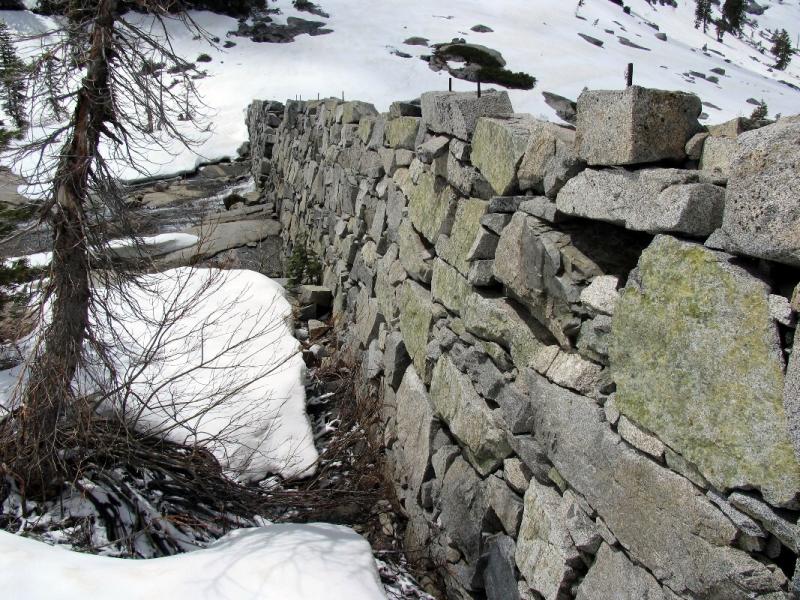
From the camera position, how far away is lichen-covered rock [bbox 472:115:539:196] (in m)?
3.20

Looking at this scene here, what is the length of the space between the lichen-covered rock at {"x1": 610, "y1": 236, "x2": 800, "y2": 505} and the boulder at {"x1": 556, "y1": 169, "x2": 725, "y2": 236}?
0.26 feet

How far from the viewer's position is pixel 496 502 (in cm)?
326

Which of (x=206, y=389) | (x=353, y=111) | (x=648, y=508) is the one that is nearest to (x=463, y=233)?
(x=648, y=508)

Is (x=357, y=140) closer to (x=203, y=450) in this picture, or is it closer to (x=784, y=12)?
(x=203, y=450)

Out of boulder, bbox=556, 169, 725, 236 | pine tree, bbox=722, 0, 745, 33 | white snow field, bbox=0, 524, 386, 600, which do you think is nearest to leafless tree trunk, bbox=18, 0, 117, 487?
white snow field, bbox=0, 524, 386, 600

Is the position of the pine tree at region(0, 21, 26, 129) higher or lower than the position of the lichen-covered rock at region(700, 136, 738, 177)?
lower

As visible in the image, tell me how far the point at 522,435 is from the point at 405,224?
91.3 inches

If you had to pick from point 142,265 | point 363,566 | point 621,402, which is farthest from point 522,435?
point 142,265

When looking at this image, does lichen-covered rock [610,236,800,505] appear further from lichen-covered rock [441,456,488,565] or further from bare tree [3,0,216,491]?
bare tree [3,0,216,491]

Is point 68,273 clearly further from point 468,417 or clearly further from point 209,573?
point 468,417

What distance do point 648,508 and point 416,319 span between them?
252 cm

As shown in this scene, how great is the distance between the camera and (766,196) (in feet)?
5.94

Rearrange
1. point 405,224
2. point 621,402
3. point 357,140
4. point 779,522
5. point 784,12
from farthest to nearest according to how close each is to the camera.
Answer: point 784,12 → point 357,140 → point 405,224 → point 621,402 → point 779,522

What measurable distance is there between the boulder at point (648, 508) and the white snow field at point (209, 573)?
1181mm
